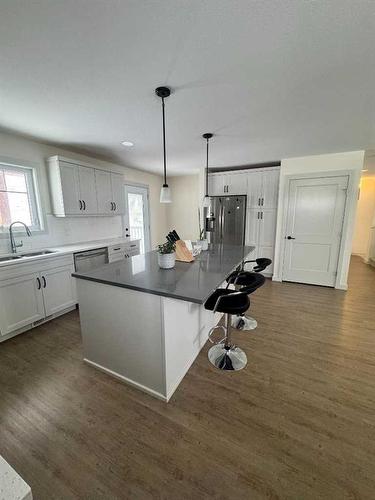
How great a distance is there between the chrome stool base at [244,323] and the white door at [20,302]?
250cm

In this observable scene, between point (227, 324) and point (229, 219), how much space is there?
9.68ft

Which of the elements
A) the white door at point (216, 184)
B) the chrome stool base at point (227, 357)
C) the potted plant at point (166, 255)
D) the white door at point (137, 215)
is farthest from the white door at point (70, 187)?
the chrome stool base at point (227, 357)

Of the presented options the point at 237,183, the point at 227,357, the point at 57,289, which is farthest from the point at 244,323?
the point at 237,183

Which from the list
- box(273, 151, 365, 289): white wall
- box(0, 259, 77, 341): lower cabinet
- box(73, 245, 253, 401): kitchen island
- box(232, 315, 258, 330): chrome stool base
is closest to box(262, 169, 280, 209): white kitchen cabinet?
box(273, 151, 365, 289): white wall

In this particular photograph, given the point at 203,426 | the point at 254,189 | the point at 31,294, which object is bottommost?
the point at 203,426

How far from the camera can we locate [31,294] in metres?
2.57

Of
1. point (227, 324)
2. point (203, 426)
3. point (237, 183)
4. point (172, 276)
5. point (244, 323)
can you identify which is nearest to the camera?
point (203, 426)

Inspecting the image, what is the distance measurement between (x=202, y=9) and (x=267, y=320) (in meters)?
2.99

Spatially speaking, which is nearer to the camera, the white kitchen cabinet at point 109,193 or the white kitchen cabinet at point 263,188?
the white kitchen cabinet at point 109,193

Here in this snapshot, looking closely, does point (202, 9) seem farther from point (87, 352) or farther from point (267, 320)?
point (267, 320)

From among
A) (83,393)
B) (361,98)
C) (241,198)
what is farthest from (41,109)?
(241,198)

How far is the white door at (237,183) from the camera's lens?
447 centimetres

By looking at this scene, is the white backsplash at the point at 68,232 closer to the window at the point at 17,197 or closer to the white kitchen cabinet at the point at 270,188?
the window at the point at 17,197

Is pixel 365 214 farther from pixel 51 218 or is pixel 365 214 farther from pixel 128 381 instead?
pixel 51 218
